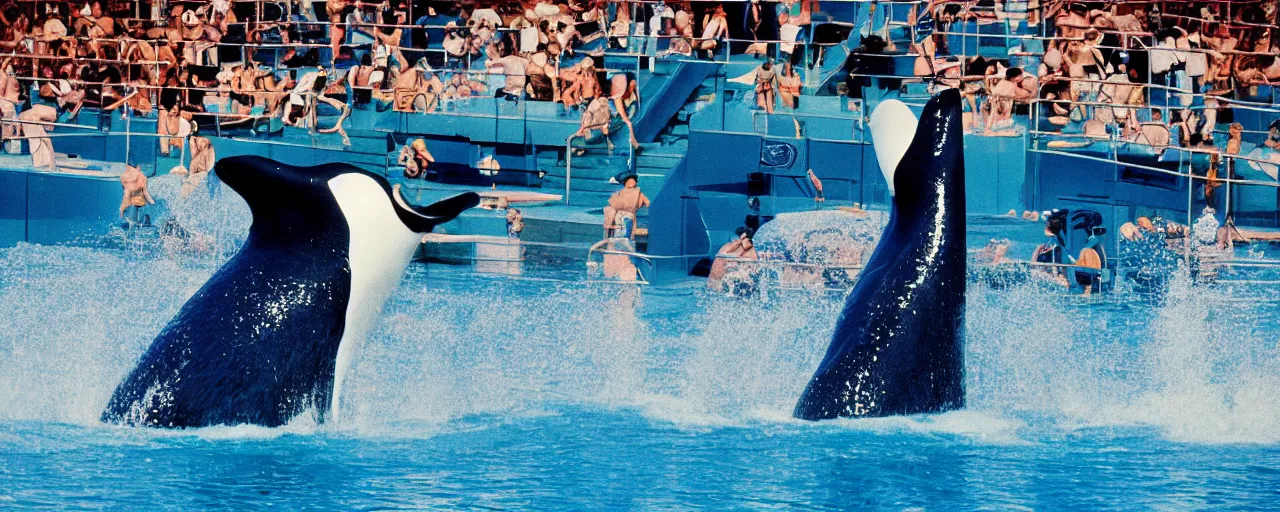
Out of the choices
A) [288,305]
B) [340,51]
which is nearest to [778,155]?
[340,51]

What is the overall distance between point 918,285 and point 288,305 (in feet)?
10.2

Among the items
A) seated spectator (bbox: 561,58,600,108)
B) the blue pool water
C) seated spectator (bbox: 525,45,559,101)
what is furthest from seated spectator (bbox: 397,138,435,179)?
the blue pool water

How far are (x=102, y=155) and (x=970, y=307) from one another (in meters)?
10.8

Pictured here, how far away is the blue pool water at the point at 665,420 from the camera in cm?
769

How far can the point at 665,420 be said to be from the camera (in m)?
9.41

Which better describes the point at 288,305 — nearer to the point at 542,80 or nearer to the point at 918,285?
the point at 918,285

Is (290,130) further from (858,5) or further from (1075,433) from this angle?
(1075,433)

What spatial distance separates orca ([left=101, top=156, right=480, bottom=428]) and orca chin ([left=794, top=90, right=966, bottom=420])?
226 cm

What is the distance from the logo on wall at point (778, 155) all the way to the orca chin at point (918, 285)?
860cm

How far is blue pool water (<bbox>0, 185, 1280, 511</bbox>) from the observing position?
25.2 ft

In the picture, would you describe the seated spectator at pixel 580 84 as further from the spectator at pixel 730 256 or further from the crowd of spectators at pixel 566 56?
the spectator at pixel 730 256

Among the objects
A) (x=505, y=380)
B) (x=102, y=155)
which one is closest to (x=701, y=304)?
(x=505, y=380)

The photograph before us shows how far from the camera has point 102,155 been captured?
18875 millimetres

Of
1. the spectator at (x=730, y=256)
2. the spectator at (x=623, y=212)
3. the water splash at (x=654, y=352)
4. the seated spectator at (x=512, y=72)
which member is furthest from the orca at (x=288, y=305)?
the seated spectator at (x=512, y=72)
